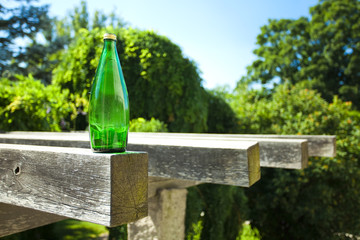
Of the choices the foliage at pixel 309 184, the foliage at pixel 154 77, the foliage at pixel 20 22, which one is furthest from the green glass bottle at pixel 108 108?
the foliage at pixel 20 22

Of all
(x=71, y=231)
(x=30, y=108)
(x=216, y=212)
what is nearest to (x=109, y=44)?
(x=30, y=108)

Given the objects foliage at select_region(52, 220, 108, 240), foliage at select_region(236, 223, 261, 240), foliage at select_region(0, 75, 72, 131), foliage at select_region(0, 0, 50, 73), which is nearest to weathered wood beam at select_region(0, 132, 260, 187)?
foliage at select_region(0, 75, 72, 131)

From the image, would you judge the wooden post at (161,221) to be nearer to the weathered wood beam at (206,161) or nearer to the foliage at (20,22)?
the weathered wood beam at (206,161)

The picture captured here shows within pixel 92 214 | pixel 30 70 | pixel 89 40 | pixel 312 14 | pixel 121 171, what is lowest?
pixel 92 214

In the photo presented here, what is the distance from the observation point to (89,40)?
511cm

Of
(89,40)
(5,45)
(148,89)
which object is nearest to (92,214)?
(148,89)

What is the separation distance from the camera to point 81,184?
0.84 m

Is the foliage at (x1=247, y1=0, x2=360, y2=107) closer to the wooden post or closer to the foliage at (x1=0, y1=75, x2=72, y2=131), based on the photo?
the foliage at (x1=0, y1=75, x2=72, y2=131)

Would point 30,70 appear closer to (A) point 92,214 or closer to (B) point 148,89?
(B) point 148,89

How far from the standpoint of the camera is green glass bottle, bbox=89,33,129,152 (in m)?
0.94

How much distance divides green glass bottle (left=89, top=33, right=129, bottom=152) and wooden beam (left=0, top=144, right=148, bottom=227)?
0.27ft

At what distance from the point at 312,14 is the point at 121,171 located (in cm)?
2577

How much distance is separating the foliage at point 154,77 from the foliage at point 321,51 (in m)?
17.2

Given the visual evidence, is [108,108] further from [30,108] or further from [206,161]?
[30,108]
